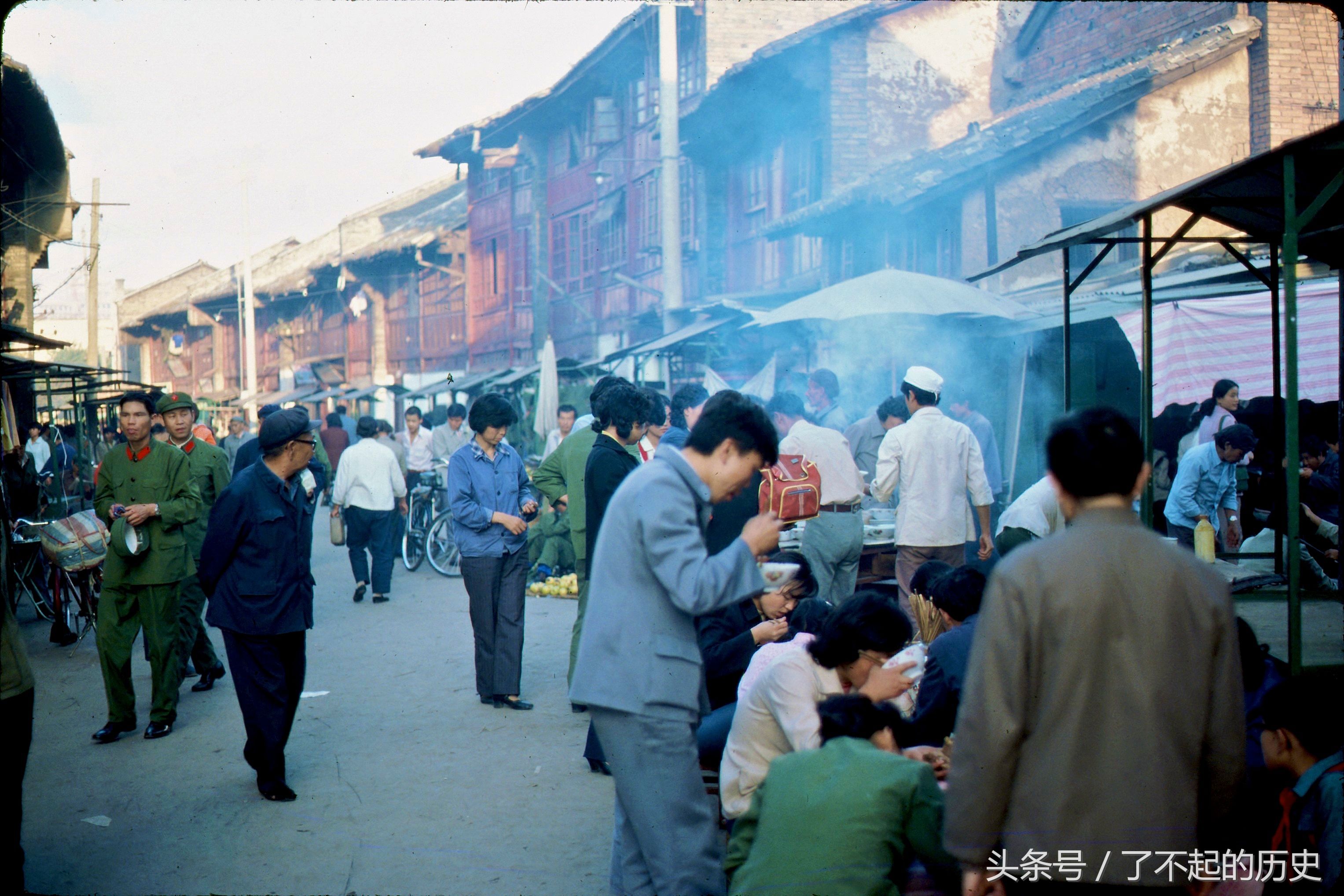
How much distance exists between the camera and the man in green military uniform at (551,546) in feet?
41.3

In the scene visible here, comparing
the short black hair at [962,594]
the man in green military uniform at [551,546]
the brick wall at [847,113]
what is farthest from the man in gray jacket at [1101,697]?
the brick wall at [847,113]

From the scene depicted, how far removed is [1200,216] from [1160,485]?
6.57m

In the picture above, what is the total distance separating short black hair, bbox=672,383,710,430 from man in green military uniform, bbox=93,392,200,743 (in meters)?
3.07

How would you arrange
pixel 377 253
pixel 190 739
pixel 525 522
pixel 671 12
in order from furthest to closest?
pixel 377 253 → pixel 671 12 → pixel 525 522 → pixel 190 739

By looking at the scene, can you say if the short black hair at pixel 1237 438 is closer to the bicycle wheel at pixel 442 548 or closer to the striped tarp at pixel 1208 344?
the striped tarp at pixel 1208 344

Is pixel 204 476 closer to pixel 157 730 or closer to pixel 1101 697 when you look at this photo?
pixel 157 730

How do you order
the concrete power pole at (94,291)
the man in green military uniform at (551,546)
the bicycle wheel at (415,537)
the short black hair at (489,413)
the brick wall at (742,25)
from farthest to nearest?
1. the concrete power pole at (94,291)
2. the brick wall at (742,25)
3. the bicycle wheel at (415,537)
4. the man in green military uniform at (551,546)
5. the short black hair at (489,413)

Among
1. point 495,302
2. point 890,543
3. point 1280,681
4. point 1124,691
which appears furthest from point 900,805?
point 495,302

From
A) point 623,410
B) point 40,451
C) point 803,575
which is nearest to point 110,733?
point 623,410

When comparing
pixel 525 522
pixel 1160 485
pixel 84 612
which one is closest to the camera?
pixel 525 522

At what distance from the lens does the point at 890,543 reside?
28.7 ft

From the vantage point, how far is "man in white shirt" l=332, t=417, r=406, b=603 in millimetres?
11797

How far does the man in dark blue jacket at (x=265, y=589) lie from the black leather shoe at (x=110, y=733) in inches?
51.9

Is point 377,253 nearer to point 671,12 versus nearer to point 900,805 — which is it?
point 671,12
